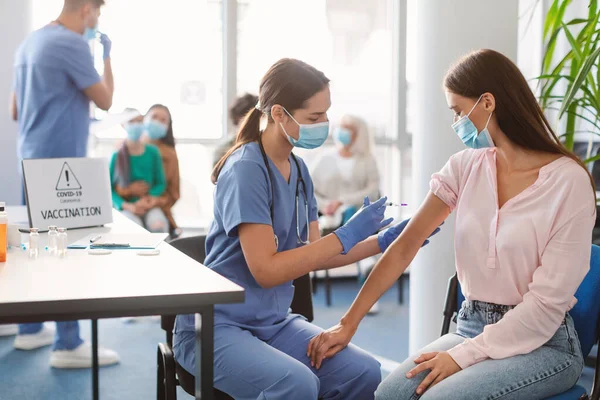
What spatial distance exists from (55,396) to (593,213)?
6.96 ft

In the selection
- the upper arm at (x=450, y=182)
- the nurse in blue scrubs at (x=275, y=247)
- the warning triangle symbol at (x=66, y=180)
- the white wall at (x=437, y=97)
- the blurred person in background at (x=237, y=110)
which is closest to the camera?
the nurse in blue scrubs at (x=275, y=247)

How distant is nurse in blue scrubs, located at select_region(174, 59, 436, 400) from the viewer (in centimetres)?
147

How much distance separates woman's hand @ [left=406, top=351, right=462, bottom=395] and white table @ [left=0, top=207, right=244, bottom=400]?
0.44 metres

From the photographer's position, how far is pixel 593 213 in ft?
4.88

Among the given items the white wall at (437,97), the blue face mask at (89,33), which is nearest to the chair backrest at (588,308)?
the white wall at (437,97)

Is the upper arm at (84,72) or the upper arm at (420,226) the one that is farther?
the upper arm at (84,72)

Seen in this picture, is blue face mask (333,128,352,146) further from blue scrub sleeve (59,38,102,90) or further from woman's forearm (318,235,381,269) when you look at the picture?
woman's forearm (318,235,381,269)

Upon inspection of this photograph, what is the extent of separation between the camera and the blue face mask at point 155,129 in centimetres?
425

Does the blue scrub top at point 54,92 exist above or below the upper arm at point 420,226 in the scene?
above

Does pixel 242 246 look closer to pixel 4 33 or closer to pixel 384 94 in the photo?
pixel 4 33

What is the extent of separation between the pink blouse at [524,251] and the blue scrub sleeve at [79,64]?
1.85 m

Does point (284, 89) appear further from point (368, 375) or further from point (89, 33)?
point (89, 33)

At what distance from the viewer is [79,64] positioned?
2879 millimetres

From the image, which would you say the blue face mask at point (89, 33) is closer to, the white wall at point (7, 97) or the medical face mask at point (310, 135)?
the white wall at point (7, 97)
